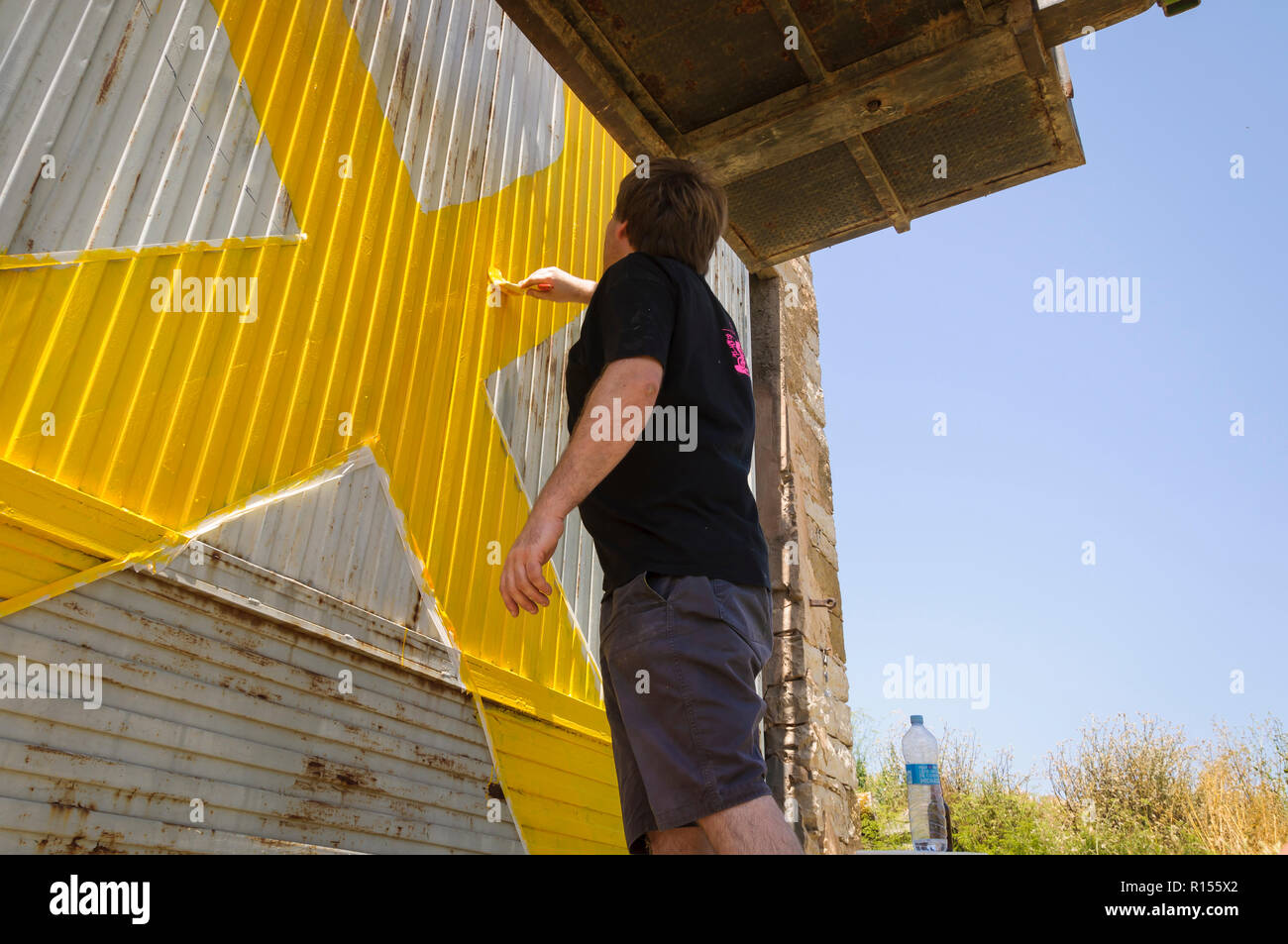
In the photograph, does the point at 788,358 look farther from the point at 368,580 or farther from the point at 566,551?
the point at 368,580

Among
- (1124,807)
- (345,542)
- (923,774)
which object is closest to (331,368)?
(345,542)

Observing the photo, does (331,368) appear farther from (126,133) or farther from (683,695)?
(683,695)

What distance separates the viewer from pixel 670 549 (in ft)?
5.87

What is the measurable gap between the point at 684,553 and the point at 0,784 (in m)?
1.45

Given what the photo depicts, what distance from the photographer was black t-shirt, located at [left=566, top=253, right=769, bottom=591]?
1.81 m

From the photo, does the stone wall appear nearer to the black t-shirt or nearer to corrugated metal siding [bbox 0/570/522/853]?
corrugated metal siding [bbox 0/570/522/853]

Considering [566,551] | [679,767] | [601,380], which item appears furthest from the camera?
[566,551]

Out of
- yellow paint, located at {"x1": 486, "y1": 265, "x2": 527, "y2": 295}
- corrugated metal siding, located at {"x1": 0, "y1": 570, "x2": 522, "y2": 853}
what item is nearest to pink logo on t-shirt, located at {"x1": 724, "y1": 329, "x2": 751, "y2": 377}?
corrugated metal siding, located at {"x1": 0, "y1": 570, "x2": 522, "y2": 853}

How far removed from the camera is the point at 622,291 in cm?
196

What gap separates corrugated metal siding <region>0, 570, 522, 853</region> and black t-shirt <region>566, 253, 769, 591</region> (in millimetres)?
995

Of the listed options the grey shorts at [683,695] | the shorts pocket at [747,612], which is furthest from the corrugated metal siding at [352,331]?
the shorts pocket at [747,612]

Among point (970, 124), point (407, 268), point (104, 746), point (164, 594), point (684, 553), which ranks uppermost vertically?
point (970, 124)

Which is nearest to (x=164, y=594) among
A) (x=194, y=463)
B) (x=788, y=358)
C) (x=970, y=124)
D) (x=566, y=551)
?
(x=194, y=463)

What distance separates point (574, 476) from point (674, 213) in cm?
85
